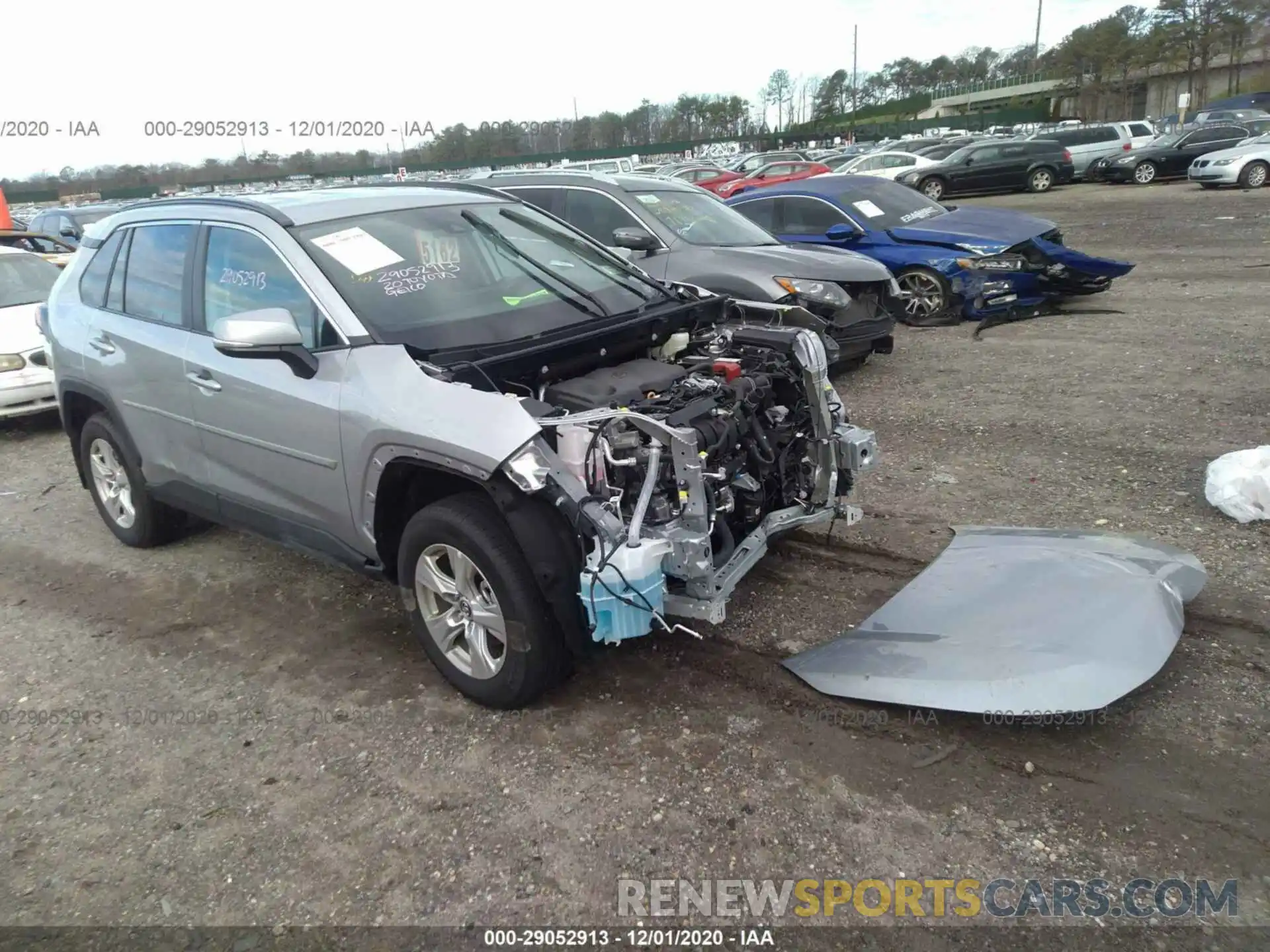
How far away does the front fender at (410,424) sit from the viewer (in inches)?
121

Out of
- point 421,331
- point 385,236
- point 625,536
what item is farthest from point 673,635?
point 385,236

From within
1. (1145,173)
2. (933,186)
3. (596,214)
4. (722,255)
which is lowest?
(722,255)

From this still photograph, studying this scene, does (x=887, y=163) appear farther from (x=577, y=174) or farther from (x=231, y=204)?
(x=231, y=204)

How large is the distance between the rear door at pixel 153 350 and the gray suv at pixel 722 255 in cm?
363

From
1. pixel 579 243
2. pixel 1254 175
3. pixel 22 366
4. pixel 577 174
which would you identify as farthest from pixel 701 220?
pixel 1254 175

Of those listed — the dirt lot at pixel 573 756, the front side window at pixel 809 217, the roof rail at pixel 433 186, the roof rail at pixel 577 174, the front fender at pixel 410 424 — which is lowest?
the dirt lot at pixel 573 756

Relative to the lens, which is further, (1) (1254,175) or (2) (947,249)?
(1) (1254,175)

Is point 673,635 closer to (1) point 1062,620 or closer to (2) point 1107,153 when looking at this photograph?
(1) point 1062,620

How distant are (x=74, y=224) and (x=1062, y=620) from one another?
16.0 m

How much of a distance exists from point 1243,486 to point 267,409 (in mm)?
4847

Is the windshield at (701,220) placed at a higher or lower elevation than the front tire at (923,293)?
higher

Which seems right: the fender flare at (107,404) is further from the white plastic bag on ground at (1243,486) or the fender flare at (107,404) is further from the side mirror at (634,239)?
the white plastic bag on ground at (1243,486)

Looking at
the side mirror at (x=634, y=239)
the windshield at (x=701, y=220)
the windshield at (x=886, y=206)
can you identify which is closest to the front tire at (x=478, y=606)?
the side mirror at (x=634, y=239)

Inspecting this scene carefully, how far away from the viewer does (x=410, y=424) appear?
3.25 metres
